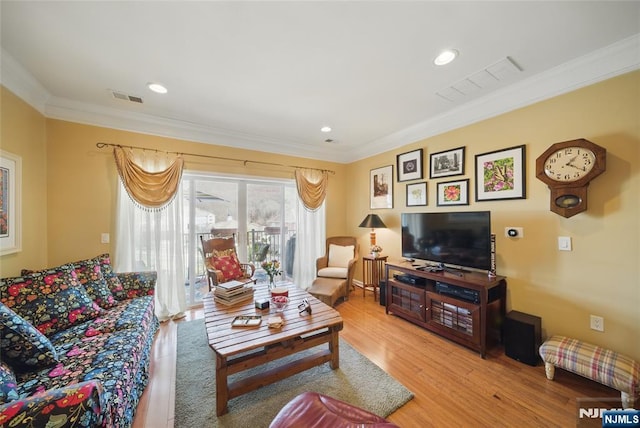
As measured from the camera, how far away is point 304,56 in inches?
73.3

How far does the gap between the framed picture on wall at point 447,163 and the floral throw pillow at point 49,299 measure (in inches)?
157

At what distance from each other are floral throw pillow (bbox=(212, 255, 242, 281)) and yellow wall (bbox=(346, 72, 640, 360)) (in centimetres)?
324

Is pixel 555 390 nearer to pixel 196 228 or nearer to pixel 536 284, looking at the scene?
pixel 536 284

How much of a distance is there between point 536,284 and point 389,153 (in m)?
2.56

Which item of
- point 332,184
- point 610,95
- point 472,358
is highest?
point 610,95

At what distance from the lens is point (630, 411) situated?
4.82ft

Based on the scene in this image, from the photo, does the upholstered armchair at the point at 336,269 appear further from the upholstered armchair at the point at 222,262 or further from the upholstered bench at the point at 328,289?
the upholstered armchair at the point at 222,262

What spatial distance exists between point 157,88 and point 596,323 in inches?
180

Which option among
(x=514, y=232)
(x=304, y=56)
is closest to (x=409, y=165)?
(x=514, y=232)

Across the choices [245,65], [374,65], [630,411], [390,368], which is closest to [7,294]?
[245,65]

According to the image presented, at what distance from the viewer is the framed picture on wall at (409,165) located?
3.35 m

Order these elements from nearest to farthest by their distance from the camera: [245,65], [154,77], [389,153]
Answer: [245,65] → [154,77] → [389,153]

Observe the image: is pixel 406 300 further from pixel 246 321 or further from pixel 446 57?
pixel 446 57

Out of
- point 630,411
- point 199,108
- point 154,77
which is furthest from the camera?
point 199,108
